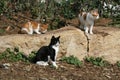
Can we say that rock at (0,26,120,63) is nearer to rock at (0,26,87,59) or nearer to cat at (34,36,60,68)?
rock at (0,26,87,59)

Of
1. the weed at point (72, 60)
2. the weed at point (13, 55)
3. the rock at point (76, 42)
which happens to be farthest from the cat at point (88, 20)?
the weed at point (13, 55)

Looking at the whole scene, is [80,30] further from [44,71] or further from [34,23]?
[44,71]

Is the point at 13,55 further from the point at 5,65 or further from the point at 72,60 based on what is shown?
the point at 72,60

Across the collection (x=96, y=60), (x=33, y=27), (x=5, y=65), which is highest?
(x=33, y=27)

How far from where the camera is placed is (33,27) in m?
11.9

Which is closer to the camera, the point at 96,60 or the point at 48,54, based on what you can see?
the point at 48,54

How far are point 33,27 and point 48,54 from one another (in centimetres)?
177

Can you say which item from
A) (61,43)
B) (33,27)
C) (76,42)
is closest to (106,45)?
(76,42)

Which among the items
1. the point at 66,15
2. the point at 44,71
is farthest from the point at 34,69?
the point at 66,15

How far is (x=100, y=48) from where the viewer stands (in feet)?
37.7

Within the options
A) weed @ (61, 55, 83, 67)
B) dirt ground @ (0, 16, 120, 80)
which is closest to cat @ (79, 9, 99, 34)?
weed @ (61, 55, 83, 67)

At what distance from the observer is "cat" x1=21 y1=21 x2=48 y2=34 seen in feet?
38.3

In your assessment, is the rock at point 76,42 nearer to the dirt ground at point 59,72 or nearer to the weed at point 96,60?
the weed at point 96,60

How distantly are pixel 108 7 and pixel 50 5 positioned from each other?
6.61ft
